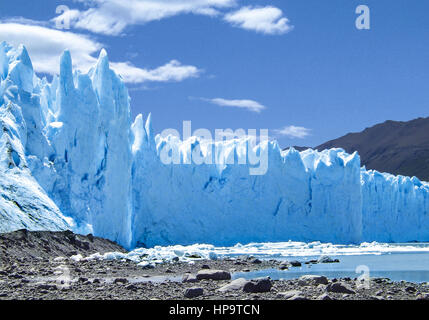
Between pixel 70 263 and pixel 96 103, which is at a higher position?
pixel 96 103

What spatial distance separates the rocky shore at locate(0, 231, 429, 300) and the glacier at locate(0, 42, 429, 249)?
1.25 meters

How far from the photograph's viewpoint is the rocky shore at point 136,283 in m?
6.68

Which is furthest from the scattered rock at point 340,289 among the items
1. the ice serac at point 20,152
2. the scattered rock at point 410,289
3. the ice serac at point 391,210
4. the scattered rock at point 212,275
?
the ice serac at point 391,210

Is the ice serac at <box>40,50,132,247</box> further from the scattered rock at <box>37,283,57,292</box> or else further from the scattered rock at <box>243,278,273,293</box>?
the scattered rock at <box>243,278,273,293</box>

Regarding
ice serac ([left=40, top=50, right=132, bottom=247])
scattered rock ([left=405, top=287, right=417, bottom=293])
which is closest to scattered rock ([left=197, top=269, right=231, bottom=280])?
scattered rock ([left=405, top=287, right=417, bottom=293])

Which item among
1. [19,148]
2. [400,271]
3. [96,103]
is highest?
[96,103]

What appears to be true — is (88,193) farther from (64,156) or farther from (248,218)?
(248,218)

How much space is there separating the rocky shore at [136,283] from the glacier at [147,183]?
4.11 feet

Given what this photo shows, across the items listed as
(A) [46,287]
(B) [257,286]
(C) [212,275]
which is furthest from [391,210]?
(A) [46,287]

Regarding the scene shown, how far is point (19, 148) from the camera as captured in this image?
49.8 feet

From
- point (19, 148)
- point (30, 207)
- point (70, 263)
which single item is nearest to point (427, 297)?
point (70, 263)

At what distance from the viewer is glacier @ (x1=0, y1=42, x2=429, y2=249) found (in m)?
16.1

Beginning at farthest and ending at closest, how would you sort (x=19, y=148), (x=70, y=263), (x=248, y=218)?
(x=248, y=218) < (x=19, y=148) < (x=70, y=263)
